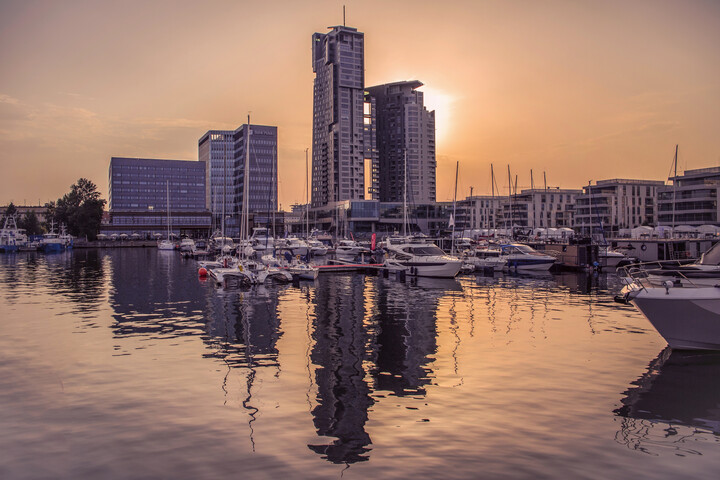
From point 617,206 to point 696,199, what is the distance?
36899 mm

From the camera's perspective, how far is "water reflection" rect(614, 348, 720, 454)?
43.5ft

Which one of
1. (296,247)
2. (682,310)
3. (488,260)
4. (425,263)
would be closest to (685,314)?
(682,310)

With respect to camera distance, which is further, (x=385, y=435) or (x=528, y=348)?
(x=528, y=348)

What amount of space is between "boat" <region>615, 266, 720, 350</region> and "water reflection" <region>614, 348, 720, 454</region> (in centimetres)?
71

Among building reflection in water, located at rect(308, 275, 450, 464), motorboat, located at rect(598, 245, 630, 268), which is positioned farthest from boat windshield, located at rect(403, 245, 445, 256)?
motorboat, located at rect(598, 245, 630, 268)

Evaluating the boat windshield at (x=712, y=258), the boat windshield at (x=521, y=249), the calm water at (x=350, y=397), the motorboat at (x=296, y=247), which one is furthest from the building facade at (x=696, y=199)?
the calm water at (x=350, y=397)

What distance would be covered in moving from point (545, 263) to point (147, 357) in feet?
185

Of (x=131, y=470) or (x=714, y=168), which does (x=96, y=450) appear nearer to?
(x=131, y=470)

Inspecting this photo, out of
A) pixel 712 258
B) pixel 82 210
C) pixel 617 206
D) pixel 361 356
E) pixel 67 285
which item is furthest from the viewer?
pixel 617 206

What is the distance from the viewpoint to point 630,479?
36.1 feet

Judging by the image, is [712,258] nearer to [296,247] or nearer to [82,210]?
[296,247]

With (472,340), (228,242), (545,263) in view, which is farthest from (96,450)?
(228,242)

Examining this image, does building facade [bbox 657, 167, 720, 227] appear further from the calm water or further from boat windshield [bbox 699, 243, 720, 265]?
the calm water

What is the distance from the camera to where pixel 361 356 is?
862 inches
